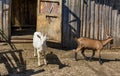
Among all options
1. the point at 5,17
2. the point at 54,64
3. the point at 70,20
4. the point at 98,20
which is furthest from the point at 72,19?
the point at 5,17

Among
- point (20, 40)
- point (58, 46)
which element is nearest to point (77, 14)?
point (58, 46)

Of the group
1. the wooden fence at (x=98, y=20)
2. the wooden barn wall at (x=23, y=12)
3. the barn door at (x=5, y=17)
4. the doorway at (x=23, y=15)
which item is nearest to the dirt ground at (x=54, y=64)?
the barn door at (x=5, y=17)

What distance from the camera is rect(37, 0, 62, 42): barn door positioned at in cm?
1421

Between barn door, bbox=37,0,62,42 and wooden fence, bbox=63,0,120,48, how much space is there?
1091 millimetres

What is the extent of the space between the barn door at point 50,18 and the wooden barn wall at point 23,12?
Result: 5.37 metres

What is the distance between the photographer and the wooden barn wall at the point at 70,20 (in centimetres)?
1502

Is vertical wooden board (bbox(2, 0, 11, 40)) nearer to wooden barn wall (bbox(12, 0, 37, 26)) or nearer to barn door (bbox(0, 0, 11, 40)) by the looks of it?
barn door (bbox(0, 0, 11, 40))

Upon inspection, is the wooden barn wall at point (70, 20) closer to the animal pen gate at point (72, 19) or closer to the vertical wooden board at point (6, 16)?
the animal pen gate at point (72, 19)

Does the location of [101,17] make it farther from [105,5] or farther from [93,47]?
[93,47]

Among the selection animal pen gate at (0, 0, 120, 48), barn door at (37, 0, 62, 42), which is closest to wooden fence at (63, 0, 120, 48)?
animal pen gate at (0, 0, 120, 48)

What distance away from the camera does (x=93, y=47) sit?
541 inches

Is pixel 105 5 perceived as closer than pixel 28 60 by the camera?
No

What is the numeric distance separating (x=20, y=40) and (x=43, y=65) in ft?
7.99

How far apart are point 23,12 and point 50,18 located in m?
5.77
